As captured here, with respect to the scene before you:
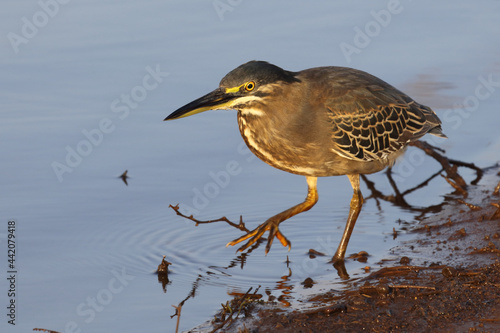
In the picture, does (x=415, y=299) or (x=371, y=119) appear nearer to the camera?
(x=415, y=299)

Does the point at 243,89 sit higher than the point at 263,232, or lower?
higher

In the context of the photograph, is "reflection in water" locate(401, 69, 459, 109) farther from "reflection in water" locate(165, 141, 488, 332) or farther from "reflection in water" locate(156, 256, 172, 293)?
"reflection in water" locate(156, 256, 172, 293)

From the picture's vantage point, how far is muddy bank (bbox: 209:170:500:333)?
504cm

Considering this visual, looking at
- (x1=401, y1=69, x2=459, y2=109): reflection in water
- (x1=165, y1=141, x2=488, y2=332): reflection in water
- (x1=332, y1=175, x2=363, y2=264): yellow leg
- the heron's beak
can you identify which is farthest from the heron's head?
(x1=401, y1=69, x2=459, y2=109): reflection in water

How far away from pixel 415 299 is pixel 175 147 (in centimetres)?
399

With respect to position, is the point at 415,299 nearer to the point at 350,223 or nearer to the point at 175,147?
the point at 350,223

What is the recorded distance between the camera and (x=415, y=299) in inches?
213

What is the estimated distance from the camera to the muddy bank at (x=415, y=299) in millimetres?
5043

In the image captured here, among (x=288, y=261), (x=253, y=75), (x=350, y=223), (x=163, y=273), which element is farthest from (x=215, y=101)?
(x=350, y=223)

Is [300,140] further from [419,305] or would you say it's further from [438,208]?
[438,208]

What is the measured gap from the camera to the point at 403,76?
10336 mm

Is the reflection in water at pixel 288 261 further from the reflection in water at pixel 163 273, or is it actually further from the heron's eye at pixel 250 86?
the heron's eye at pixel 250 86

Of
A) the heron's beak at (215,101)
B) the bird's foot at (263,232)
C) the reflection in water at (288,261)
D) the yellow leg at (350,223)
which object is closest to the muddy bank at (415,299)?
the reflection in water at (288,261)

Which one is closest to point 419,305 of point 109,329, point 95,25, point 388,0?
point 109,329
